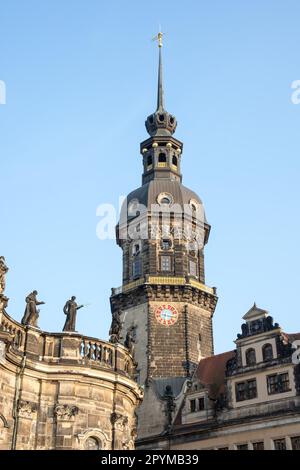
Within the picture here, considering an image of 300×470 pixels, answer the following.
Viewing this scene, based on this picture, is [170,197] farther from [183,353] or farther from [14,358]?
[14,358]

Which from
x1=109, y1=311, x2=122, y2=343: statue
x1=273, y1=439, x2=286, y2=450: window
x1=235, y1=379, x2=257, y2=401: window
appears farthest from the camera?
x1=235, y1=379, x2=257, y2=401: window

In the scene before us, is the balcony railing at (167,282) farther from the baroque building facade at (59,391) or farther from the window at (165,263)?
the baroque building facade at (59,391)

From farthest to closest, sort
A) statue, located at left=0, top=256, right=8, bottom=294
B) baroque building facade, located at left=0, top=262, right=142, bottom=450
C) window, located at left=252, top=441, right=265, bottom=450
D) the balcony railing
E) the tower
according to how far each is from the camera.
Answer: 1. the balcony railing
2. the tower
3. window, located at left=252, top=441, right=265, bottom=450
4. baroque building facade, located at left=0, top=262, right=142, bottom=450
5. statue, located at left=0, top=256, right=8, bottom=294

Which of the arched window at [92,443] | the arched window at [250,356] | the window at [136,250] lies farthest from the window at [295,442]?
the window at [136,250]

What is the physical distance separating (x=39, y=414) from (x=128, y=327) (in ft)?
86.6

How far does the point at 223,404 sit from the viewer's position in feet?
142

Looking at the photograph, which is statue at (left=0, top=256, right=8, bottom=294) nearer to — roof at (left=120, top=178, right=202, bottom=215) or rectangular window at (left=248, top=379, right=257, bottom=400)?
rectangular window at (left=248, top=379, right=257, bottom=400)

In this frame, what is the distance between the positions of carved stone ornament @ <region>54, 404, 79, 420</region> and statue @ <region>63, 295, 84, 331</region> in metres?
3.37

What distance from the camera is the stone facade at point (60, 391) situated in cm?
2459

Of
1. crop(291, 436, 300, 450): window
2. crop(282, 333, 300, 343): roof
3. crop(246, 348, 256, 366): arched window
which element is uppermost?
crop(282, 333, 300, 343): roof

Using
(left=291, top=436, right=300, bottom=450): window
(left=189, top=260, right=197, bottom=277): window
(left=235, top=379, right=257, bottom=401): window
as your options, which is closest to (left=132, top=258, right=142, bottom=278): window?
(left=189, top=260, right=197, bottom=277): window

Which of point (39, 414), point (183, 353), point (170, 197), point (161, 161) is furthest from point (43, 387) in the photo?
point (161, 161)

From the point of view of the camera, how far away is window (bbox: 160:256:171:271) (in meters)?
53.2
